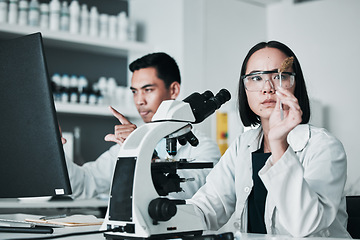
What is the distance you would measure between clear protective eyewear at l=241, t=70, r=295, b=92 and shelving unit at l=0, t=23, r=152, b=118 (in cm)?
183

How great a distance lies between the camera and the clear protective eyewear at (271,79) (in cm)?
146

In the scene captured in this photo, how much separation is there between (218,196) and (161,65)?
3.84 feet

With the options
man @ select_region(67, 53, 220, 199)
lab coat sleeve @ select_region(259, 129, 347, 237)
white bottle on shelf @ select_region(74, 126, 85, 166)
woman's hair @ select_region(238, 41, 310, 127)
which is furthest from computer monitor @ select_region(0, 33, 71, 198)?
white bottle on shelf @ select_region(74, 126, 85, 166)

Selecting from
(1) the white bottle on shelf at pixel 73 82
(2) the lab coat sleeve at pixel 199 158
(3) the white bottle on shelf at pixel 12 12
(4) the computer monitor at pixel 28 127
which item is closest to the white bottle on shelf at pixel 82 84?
(1) the white bottle on shelf at pixel 73 82

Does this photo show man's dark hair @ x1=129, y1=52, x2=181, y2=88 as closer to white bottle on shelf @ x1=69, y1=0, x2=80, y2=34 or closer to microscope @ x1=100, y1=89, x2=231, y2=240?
white bottle on shelf @ x1=69, y1=0, x2=80, y2=34

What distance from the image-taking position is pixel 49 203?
9.60 ft

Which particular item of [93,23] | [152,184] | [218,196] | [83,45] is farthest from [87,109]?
[152,184]

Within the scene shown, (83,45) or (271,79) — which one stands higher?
(83,45)

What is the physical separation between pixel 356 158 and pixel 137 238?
2771mm

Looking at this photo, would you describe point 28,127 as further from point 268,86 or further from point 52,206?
point 52,206

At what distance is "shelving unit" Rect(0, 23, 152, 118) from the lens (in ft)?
9.64

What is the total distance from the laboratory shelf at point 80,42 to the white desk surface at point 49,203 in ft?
3.41

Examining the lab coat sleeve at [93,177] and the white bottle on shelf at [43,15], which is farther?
the white bottle on shelf at [43,15]

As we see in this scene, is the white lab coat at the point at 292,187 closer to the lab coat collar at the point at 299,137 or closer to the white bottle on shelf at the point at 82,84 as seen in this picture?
the lab coat collar at the point at 299,137
